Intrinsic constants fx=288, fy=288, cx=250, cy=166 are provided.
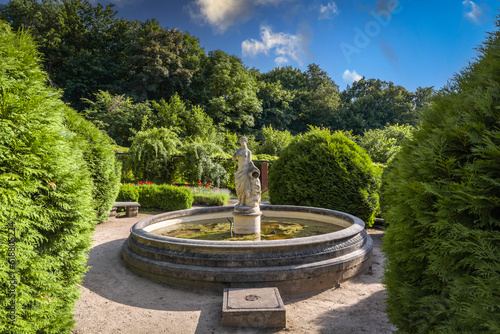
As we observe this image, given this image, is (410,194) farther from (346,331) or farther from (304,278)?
(304,278)

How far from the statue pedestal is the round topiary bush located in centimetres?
301

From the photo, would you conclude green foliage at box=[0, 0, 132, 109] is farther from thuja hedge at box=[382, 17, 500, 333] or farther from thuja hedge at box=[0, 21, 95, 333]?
thuja hedge at box=[382, 17, 500, 333]

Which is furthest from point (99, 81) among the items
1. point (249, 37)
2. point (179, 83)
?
point (249, 37)

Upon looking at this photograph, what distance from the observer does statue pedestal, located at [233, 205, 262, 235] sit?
6793 mm

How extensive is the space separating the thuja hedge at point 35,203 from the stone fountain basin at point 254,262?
2.08m

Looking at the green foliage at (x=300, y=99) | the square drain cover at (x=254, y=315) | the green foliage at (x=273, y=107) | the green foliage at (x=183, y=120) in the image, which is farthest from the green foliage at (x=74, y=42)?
the square drain cover at (x=254, y=315)

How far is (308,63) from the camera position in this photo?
1802 inches

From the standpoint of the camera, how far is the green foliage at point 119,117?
82.2ft

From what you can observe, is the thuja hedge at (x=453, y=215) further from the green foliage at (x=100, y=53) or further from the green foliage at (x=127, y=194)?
the green foliage at (x=100, y=53)

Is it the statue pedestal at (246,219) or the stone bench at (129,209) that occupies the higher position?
the statue pedestal at (246,219)

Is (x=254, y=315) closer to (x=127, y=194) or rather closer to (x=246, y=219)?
(x=246, y=219)

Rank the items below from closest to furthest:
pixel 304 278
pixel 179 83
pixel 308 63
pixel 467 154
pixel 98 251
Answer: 1. pixel 467 154
2. pixel 304 278
3. pixel 98 251
4. pixel 179 83
5. pixel 308 63

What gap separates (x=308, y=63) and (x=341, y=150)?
4048 centimetres

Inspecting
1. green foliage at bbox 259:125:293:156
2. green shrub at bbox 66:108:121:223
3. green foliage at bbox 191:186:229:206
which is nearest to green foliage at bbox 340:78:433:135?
green foliage at bbox 259:125:293:156
